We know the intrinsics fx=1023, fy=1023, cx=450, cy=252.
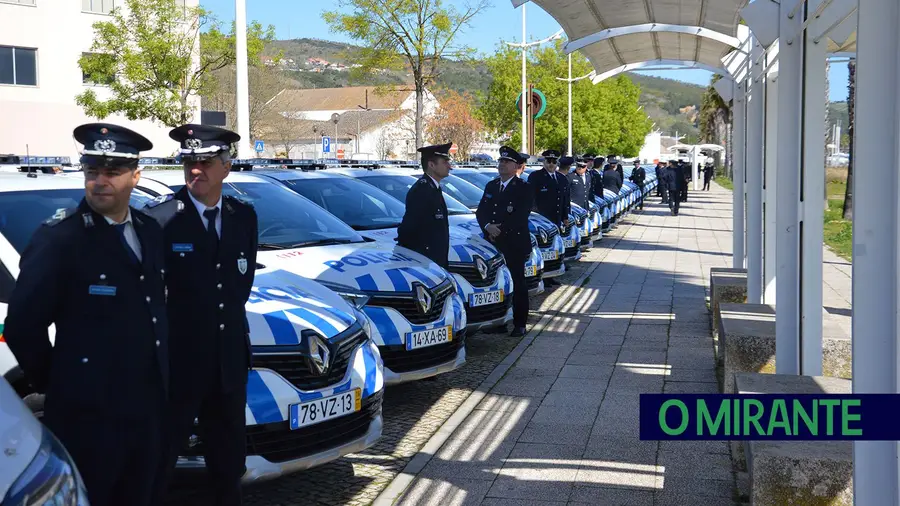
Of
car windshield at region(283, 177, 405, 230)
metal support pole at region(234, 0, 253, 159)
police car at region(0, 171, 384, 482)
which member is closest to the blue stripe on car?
police car at region(0, 171, 384, 482)

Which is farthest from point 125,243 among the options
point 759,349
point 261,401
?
point 759,349

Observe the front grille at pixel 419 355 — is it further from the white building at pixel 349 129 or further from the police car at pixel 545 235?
the white building at pixel 349 129

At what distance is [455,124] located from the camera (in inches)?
3063

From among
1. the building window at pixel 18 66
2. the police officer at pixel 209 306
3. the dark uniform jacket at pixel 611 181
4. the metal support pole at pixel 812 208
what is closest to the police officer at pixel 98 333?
the police officer at pixel 209 306

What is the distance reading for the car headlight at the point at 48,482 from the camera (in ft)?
7.34

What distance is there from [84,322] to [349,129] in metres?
119

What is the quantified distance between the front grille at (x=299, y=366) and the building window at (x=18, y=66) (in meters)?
41.9

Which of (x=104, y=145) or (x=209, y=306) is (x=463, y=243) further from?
(x=104, y=145)

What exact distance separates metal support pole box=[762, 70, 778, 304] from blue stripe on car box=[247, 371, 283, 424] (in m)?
4.96

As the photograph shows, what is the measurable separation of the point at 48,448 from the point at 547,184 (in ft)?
39.5

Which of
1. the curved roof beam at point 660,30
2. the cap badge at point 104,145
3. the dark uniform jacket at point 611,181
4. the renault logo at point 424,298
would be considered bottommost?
the renault logo at point 424,298

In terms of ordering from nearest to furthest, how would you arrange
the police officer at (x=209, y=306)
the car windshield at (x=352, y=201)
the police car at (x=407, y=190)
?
the police officer at (x=209, y=306)
the car windshield at (x=352, y=201)
the police car at (x=407, y=190)

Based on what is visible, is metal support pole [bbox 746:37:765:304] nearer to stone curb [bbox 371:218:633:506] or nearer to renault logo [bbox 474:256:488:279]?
stone curb [bbox 371:218:633:506]

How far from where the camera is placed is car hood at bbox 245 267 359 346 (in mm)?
5031
